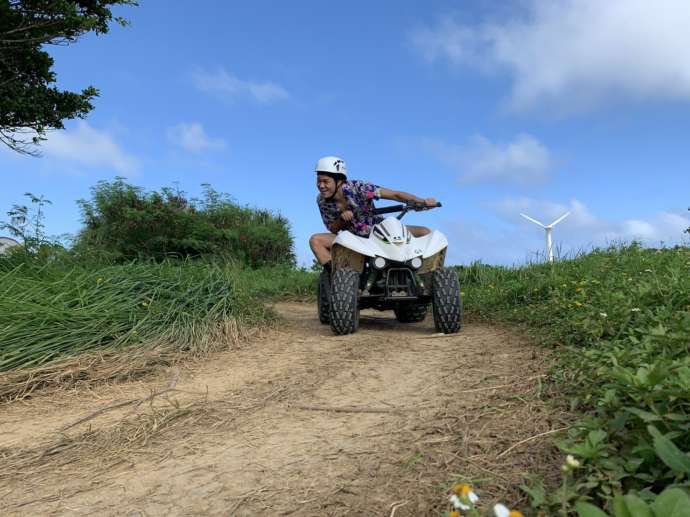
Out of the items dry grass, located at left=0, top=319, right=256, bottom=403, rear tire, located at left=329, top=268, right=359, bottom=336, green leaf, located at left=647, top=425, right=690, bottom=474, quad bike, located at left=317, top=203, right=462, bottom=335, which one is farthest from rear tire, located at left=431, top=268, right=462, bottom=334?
green leaf, located at left=647, top=425, right=690, bottom=474

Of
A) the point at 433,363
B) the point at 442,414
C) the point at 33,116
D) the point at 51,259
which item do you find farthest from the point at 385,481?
the point at 33,116

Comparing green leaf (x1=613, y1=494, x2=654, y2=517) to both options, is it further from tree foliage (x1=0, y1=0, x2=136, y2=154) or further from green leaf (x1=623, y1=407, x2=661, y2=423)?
tree foliage (x1=0, y1=0, x2=136, y2=154)

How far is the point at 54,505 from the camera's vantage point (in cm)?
204

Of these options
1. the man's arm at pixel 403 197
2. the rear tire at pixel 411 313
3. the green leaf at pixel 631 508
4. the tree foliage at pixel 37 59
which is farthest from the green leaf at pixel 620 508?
the tree foliage at pixel 37 59

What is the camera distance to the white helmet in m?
5.62

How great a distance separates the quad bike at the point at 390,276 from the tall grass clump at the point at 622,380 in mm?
748

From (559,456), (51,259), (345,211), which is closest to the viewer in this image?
(559,456)

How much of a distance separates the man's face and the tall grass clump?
7.73 feet

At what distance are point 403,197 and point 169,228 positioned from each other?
8.59 meters

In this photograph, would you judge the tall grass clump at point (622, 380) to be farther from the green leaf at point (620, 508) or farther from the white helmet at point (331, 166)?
the white helmet at point (331, 166)

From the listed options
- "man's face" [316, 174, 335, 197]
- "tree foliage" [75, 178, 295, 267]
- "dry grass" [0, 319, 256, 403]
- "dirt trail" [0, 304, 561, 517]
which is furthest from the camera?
"tree foliage" [75, 178, 295, 267]

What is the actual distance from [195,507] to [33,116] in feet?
27.8

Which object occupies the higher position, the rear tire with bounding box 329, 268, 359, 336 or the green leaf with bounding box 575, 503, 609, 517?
the rear tire with bounding box 329, 268, 359, 336

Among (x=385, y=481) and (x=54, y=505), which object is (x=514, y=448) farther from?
(x=54, y=505)
